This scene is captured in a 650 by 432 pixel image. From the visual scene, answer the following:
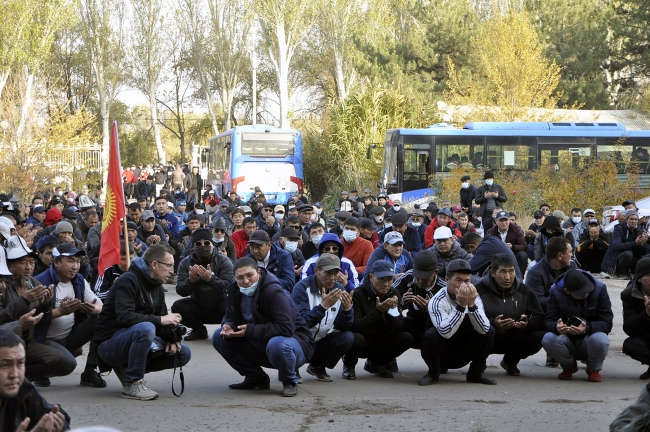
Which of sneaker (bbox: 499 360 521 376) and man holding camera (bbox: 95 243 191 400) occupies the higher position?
man holding camera (bbox: 95 243 191 400)

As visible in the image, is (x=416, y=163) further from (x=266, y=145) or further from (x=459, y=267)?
(x=459, y=267)

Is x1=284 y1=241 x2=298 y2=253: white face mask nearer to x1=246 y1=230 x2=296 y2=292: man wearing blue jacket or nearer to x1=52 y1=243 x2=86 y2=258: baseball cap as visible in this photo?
x1=246 y1=230 x2=296 y2=292: man wearing blue jacket

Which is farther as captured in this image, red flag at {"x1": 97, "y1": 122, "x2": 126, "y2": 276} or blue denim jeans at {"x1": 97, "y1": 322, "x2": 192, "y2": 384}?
red flag at {"x1": 97, "y1": 122, "x2": 126, "y2": 276}

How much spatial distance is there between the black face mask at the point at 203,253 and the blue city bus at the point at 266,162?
86.5 feet

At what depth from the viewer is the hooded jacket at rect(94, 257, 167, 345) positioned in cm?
835

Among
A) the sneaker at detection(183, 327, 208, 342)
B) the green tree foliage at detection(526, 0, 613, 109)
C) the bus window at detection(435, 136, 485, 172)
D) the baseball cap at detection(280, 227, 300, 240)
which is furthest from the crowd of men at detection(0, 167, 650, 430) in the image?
the green tree foliage at detection(526, 0, 613, 109)


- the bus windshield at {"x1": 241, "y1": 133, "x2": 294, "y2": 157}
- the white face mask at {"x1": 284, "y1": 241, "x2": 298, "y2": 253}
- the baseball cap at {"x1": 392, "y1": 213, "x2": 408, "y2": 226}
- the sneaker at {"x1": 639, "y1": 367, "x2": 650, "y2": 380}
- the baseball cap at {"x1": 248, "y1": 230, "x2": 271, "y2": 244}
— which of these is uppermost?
the bus windshield at {"x1": 241, "y1": 133, "x2": 294, "y2": 157}

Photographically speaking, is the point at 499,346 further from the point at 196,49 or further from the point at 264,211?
the point at 196,49

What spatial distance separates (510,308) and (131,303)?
3.70 metres

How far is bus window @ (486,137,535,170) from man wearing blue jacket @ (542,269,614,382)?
74.2 feet

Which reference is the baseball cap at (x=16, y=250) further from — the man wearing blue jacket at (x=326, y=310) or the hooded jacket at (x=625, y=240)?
the hooded jacket at (x=625, y=240)

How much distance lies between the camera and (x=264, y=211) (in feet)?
57.4

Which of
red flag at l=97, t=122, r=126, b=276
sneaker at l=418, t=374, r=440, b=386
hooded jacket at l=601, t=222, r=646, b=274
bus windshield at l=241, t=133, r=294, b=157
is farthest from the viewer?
bus windshield at l=241, t=133, r=294, b=157

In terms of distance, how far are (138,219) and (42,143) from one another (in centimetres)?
1888
